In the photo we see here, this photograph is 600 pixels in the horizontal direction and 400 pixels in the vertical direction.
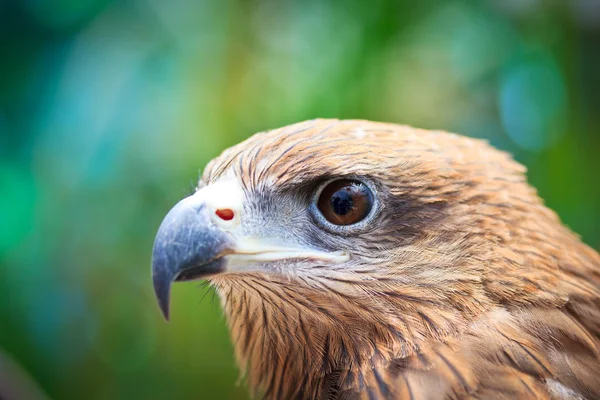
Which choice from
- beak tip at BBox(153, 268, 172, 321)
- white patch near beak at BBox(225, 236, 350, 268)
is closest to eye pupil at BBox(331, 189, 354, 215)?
white patch near beak at BBox(225, 236, 350, 268)

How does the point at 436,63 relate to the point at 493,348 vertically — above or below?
above

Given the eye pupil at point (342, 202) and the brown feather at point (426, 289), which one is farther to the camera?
the eye pupil at point (342, 202)

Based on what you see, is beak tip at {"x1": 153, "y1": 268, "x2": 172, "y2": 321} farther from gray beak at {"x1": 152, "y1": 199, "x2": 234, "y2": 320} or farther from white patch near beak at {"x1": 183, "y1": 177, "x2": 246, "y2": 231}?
white patch near beak at {"x1": 183, "y1": 177, "x2": 246, "y2": 231}

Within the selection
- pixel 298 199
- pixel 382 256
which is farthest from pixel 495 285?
pixel 298 199

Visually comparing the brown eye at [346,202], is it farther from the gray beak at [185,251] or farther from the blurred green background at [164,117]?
the blurred green background at [164,117]

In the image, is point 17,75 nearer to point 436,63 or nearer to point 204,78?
point 204,78

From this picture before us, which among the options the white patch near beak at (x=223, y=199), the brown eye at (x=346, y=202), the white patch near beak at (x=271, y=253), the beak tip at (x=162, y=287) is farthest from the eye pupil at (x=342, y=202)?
the beak tip at (x=162, y=287)

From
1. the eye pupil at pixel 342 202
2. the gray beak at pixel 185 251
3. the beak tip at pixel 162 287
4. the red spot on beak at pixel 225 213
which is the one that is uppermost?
the eye pupil at pixel 342 202
